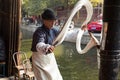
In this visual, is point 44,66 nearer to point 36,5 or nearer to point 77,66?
point 77,66

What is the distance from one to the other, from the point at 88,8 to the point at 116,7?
925 millimetres

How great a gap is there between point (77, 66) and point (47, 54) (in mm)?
12199

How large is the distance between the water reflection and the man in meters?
8.75

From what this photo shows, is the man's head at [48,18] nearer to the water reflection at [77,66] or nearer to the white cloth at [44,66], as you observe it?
the white cloth at [44,66]

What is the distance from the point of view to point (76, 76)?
13086 millimetres

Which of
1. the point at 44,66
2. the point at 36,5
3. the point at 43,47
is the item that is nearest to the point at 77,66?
the point at 44,66

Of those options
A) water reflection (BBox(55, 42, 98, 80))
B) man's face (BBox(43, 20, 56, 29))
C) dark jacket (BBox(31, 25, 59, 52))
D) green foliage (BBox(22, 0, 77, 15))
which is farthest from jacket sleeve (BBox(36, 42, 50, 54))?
green foliage (BBox(22, 0, 77, 15))

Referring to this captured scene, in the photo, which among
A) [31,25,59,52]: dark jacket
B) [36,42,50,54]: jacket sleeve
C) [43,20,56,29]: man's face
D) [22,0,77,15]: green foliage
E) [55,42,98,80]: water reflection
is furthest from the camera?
[22,0,77,15]: green foliage

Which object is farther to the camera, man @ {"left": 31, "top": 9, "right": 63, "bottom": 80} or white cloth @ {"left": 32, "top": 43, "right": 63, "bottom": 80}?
white cloth @ {"left": 32, "top": 43, "right": 63, "bottom": 80}

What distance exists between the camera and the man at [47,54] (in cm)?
329

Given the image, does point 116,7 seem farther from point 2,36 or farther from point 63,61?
point 63,61

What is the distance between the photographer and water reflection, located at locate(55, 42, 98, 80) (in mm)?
13029

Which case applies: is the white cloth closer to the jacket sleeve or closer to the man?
the man

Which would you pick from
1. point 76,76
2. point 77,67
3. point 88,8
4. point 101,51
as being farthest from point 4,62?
point 77,67
